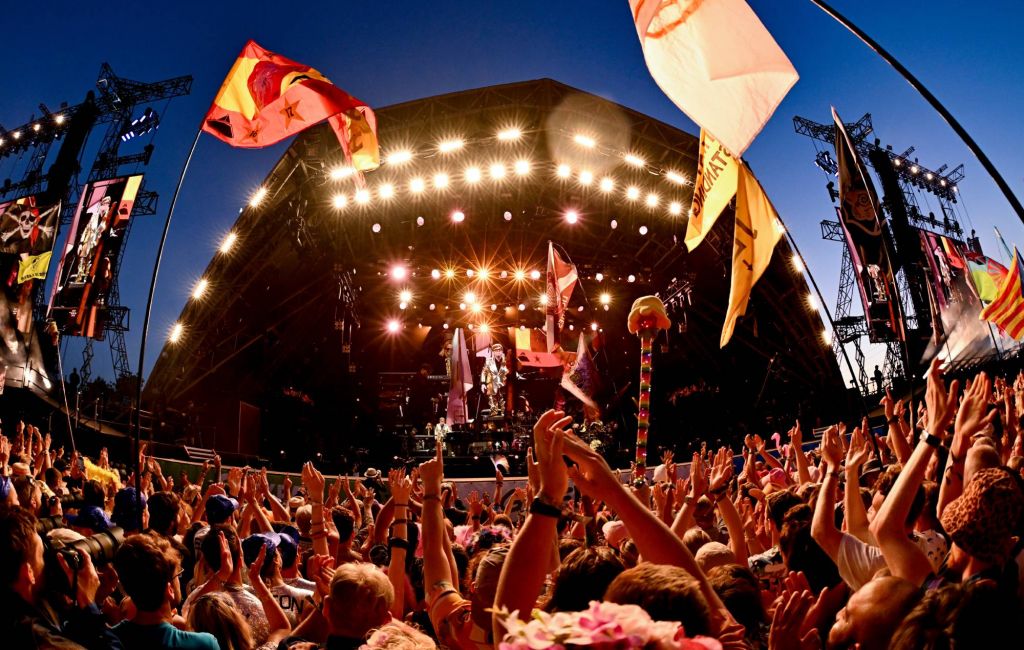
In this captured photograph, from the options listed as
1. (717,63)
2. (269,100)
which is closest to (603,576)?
(717,63)

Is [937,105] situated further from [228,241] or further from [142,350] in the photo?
[228,241]

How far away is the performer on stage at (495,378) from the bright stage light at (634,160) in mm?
9634

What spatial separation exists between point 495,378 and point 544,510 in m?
22.4

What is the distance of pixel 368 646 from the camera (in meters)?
1.79

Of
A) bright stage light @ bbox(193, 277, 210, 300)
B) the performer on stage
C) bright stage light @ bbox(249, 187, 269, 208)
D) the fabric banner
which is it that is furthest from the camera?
the performer on stage

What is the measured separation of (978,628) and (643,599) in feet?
2.22

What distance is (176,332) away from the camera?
61.0ft

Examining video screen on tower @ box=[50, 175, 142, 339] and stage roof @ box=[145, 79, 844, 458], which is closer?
video screen on tower @ box=[50, 175, 142, 339]

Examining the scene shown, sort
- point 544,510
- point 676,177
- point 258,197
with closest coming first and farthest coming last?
1. point 544,510
2. point 258,197
3. point 676,177

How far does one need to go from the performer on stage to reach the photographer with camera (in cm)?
2161

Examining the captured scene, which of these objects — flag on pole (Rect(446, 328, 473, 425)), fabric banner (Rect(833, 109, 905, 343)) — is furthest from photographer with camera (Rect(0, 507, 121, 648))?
flag on pole (Rect(446, 328, 473, 425))

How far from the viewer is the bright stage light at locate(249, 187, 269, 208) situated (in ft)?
55.0

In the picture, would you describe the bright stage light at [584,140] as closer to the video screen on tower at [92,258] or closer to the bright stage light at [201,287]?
the video screen on tower at [92,258]

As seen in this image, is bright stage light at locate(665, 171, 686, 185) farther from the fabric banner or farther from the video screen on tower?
the video screen on tower
